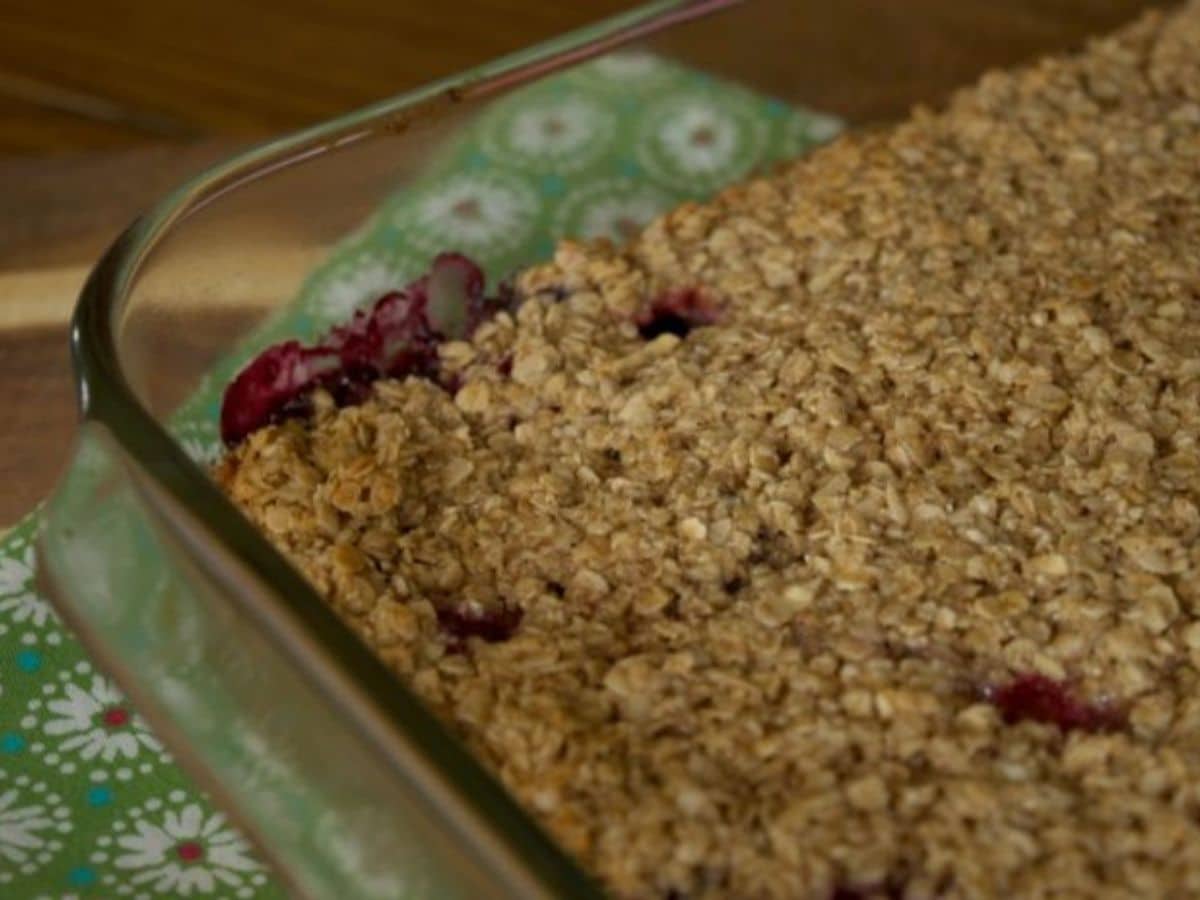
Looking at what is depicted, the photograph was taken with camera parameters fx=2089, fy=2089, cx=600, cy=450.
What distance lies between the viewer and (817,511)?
1.30 m

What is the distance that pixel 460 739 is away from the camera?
1.17 meters

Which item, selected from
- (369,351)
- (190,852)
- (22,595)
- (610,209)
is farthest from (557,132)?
(190,852)

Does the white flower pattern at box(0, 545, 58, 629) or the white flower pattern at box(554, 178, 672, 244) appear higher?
the white flower pattern at box(554, 178, 672, 244)

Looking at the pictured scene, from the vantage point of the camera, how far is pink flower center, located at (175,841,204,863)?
1.33m

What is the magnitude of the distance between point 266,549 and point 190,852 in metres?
0.28

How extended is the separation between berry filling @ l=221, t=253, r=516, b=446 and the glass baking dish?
0.03m

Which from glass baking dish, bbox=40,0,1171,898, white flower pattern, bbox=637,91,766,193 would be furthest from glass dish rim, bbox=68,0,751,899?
white flower pattern, bbox=637,91,766,193

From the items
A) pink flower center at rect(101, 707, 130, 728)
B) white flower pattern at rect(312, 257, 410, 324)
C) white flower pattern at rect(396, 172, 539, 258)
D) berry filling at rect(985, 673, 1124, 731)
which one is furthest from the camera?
white flower pattern at rect(396, 172, 539, 258)

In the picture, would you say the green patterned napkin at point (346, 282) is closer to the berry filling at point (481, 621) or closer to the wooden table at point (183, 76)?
the wooden table at point (183, 76)

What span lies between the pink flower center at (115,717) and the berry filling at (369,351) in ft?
0.65

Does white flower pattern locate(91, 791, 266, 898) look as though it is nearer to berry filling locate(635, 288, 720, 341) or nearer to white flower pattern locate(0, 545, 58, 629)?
white flower pattern locate(0, 545, 58, 629)

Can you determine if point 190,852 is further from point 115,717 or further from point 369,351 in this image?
point 369,351

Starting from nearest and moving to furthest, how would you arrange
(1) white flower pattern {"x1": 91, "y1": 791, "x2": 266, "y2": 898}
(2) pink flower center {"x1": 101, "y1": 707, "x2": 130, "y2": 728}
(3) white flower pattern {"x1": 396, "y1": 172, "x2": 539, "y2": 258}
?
(1) white flower pattern {"x1": 91, "y1": 791, "x2": 266, "y2": 898}, (2) pink flower center {"x1": 101, "y1": 707, "x2": 130, "y2": 728}, (3) white flower pattern {"x1": 396, "y1": 172, "x2": 539, "y2": 258}

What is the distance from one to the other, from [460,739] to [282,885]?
16 centimetres
